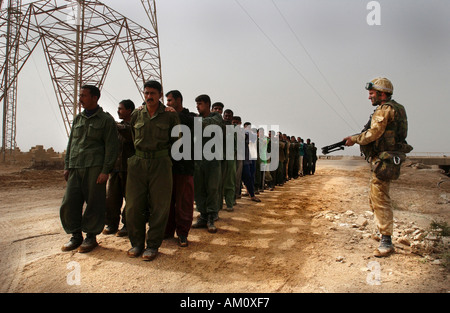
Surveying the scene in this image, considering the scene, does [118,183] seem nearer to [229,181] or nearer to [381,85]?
[229,181]

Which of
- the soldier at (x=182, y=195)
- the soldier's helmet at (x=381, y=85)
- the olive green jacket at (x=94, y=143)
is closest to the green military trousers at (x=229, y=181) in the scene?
the soldier at (x=182, y=195)

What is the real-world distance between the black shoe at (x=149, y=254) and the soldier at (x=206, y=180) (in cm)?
120

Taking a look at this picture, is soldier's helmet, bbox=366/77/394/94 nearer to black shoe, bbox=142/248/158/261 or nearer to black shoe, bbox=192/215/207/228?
black shoe, bbox=192/215/207/228

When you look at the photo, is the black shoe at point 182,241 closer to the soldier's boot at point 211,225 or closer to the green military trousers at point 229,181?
the soldier's boot at point 211,225

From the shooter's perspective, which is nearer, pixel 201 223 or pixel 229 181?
pixel 201 223

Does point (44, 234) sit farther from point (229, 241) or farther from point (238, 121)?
point (238, 121)

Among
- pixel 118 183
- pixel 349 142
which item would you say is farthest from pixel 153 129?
pixel 349 142

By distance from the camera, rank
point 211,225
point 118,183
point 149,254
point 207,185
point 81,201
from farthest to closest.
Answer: point 207,185 → point 211,225 → point 118,183 → point 81,201 → point 149,254

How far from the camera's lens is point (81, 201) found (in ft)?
11.0

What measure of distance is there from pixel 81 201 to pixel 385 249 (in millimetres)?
3552

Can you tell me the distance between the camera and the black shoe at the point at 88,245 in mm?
3213
